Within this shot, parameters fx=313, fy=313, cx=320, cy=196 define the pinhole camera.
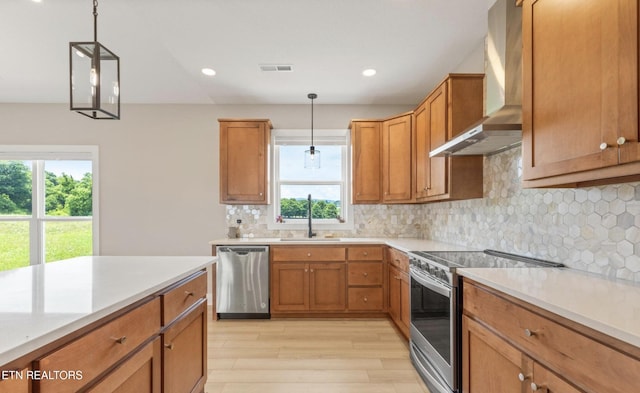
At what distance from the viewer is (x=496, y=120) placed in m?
1.89

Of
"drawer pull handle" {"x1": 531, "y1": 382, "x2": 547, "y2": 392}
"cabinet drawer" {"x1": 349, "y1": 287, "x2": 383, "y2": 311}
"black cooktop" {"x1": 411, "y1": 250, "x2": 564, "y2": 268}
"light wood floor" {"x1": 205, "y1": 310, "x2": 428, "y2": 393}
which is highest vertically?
"black cooktop" {"x1": 411, "y1": 250, "x2": 564, "y2": 268}

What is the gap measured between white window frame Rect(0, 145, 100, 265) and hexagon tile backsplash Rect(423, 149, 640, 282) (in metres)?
4.79

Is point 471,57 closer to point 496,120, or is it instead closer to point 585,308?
point 496,120

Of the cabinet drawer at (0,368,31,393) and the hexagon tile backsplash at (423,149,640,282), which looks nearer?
the cabinet drawer at (0,368,31,393)

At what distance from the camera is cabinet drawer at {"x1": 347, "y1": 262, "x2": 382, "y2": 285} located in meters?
3.71

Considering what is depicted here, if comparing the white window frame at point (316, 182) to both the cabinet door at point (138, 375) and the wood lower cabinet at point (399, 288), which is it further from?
the cabinet door at point (138, 375)

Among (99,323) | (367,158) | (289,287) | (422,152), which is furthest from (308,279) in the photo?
(99,323)

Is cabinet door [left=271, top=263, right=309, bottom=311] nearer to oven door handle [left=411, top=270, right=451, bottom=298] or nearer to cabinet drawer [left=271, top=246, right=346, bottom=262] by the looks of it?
cabinet drawer [left=271, top=246, right=346, bottom=262]

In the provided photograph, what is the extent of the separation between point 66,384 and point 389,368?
7.45ft

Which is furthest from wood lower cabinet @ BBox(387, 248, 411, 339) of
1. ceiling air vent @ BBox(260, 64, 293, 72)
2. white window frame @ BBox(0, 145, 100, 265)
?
white window frame @ BBox(0, 145, 100, 265)

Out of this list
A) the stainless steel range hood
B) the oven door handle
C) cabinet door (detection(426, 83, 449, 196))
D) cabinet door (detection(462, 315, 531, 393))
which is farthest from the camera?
cabinet door (detection(426, 83, 449, 196))

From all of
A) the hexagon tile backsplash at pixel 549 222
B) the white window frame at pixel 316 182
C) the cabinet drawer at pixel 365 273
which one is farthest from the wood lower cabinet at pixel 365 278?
Result: the hexagon tile backsplash at pixel 549 222

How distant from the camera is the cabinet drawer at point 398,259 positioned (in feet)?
9.97

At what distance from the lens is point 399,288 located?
10.5 ft
